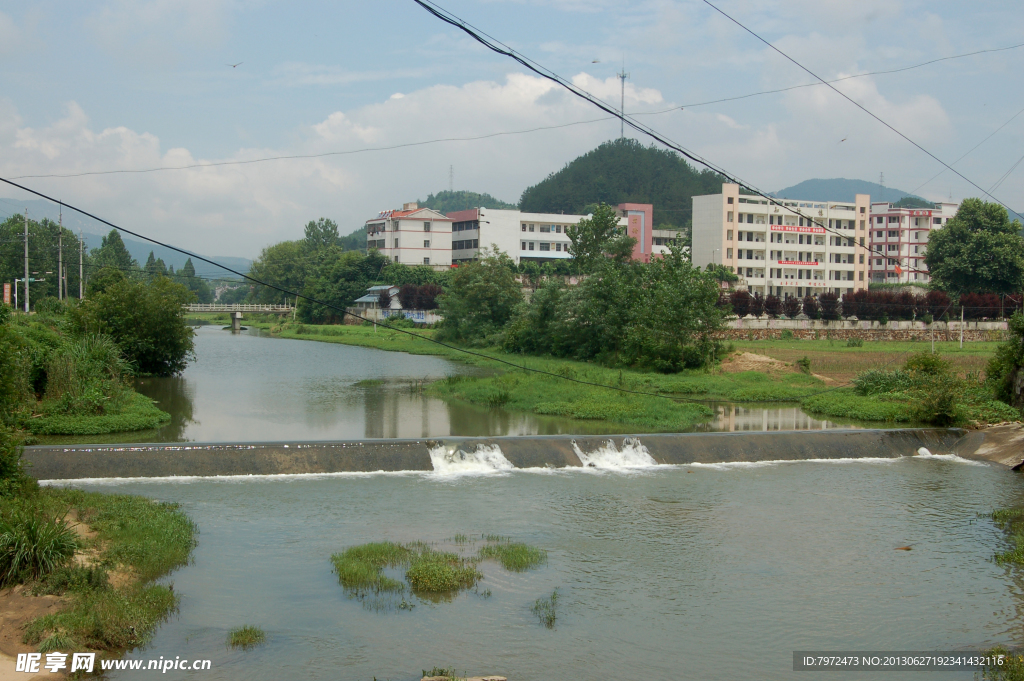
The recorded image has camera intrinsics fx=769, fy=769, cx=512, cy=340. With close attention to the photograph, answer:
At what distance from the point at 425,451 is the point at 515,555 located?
195 inches

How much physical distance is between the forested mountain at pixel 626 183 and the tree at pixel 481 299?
66.7m

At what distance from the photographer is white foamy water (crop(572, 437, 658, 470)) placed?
14.4 metres

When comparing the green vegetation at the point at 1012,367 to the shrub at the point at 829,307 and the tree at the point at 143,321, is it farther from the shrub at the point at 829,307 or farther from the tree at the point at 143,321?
the shrub at the point at 829,307

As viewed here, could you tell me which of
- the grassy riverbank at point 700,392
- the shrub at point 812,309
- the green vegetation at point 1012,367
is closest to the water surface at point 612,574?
the grassy riverbank at point 700,392

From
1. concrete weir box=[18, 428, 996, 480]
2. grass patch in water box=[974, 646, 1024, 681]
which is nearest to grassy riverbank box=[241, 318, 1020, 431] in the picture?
concrete weir box=[18, 428, 996, 480]

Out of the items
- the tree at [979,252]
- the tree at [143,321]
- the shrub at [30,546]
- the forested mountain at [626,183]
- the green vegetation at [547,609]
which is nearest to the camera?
the shrub at [30,546]

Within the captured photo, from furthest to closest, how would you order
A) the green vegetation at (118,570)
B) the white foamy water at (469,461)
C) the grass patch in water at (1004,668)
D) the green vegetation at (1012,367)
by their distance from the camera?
the green vegetation at (1012,367), the white foamy water at (469,461), the green vegetation at (118,570), the grass patch in water at (1004,668)

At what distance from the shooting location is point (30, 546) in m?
7.39

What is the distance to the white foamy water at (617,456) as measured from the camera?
14.4 meters

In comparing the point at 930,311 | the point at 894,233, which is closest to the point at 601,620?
the point at 930,311

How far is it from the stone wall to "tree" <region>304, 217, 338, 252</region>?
67.3 metres

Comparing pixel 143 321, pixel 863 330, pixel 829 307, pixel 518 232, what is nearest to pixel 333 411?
pixel 143 321

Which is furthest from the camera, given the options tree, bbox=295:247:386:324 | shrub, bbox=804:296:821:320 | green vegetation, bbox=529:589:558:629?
tree, bbox=295:247:386:324

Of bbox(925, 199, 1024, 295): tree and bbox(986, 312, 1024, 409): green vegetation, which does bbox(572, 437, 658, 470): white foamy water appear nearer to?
bbox(986, 312, 1024, 409): green vegetation
